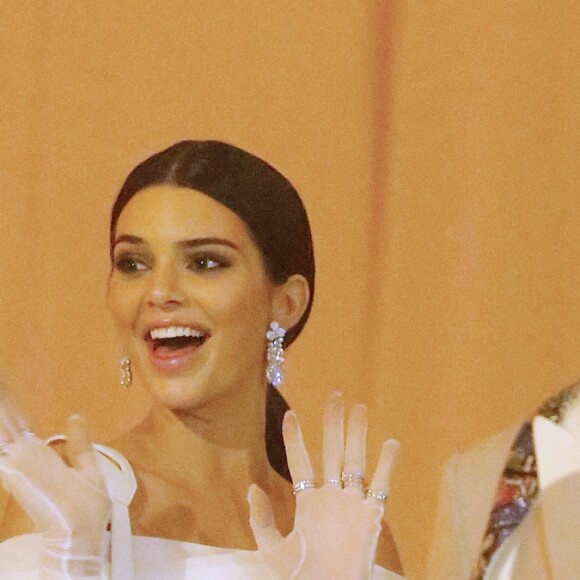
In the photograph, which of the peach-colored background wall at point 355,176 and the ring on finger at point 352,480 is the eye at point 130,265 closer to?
the peach-colored background wall at point 355,176

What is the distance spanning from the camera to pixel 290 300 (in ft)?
3.76

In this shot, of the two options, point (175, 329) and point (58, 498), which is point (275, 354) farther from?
point (58, 498)

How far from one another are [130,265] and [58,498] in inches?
11.6

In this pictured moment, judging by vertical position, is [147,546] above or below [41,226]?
below

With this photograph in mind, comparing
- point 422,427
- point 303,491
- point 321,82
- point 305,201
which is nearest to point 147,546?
point 303,491

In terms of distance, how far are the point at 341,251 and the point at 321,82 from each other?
0.71 feet

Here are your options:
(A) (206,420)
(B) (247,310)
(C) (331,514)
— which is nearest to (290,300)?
(B) (247,310)

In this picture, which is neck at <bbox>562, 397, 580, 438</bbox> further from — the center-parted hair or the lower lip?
the lower lip

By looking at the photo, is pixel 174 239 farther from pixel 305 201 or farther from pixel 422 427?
pixel 422 427

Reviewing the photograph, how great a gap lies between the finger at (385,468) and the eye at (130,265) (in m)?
0.35

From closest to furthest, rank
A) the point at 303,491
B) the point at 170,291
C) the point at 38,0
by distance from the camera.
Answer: the point at 303,491
the point at 170,291
the point at 38,0

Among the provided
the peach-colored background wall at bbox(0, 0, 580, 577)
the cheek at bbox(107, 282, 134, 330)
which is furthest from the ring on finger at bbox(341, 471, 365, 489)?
the cheek at bbox(107, 282, 134, 330)

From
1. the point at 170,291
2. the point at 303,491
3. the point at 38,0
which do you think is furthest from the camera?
the point at 38,0

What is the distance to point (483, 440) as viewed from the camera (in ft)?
3.65
